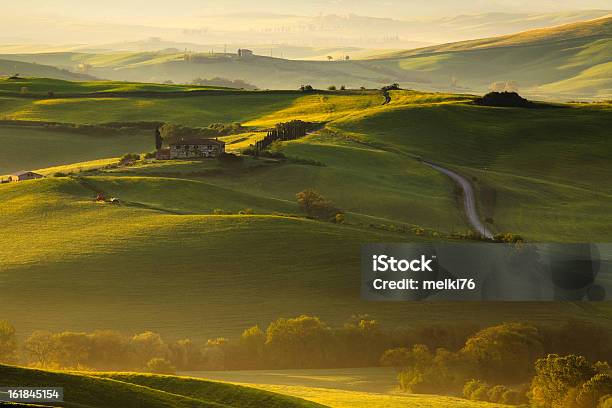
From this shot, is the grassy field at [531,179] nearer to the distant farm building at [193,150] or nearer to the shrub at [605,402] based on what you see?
the distant farm building at [193,150]

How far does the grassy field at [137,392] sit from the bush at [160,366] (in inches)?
667

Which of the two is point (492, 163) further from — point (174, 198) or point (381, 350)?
point (381, 350)

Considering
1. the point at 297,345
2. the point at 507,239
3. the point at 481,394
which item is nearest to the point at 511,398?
the point at 481,394

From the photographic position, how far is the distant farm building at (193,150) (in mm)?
153625

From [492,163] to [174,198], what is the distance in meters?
81.2

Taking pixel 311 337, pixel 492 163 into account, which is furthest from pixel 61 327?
pixel 492 163

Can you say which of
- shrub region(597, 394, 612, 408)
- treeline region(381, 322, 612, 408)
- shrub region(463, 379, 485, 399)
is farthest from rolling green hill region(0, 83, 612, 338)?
shrub region(597, 394, 612, 408)

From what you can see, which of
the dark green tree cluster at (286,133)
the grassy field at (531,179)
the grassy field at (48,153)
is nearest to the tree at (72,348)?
the grassy field at (531,179)

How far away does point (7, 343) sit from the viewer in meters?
78.1

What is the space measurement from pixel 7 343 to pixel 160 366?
11431 millimetres

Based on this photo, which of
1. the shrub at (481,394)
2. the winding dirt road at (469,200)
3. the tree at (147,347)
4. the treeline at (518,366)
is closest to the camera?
the treeline at (518,366)

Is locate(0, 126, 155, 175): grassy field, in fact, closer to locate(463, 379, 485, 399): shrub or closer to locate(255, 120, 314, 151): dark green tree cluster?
locate(255, 120, 314, 151): dark green tree cluster

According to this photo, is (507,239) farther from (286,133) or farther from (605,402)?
(286,133)

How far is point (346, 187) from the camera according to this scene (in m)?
148
